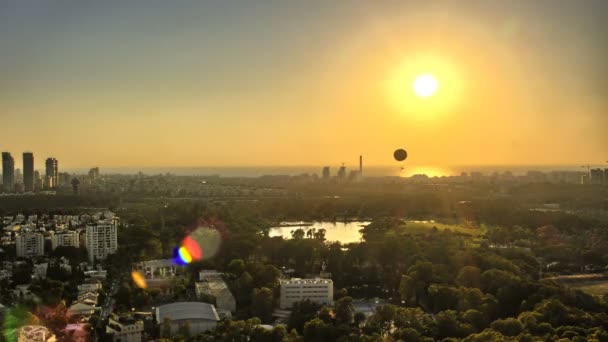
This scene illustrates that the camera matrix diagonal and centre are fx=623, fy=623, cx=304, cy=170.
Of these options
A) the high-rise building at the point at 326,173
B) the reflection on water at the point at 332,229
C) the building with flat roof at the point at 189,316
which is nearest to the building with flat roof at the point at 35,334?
the building with flat roof at the point at 189,316

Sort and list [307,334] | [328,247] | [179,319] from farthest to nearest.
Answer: [328,247]
[179,319]
[307,334]

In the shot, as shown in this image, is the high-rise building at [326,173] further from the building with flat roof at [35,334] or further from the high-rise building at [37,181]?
the building with flat roof at [35,334]

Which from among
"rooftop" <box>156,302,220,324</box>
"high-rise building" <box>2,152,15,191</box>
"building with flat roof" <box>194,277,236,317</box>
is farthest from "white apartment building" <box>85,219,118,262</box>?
"high-rise building" <box>2,152,15,191</box>

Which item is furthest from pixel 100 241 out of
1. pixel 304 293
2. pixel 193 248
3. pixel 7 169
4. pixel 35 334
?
pixel 7 169

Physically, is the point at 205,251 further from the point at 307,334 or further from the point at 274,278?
the point at 307,334

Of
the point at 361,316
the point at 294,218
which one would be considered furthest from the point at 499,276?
the point at 294,218

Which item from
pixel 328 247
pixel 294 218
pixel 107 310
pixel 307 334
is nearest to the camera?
pixel 307 334

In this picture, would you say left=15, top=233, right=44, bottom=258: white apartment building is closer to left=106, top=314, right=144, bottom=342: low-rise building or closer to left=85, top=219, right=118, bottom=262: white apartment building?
left=85, top=219, right=118, bottom=262: white apartment building
